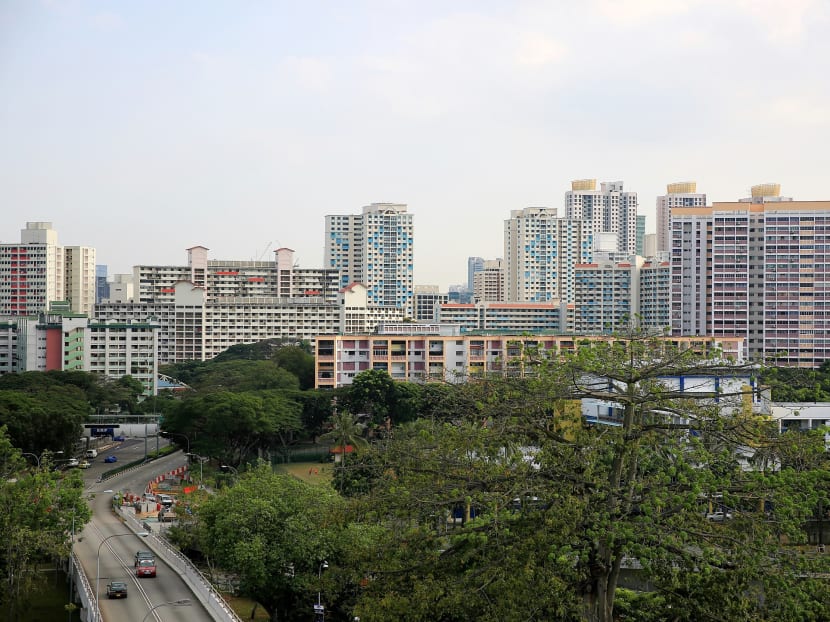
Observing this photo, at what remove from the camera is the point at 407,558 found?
14.8 meters

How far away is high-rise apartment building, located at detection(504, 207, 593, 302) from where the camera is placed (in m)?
151

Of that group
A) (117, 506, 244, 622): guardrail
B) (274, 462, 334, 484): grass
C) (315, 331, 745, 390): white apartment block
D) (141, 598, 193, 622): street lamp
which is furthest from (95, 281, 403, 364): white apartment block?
(141, 598, 193, 622): street lamp

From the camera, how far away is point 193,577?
28844 millimetres

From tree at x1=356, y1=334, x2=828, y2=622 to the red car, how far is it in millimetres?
16371

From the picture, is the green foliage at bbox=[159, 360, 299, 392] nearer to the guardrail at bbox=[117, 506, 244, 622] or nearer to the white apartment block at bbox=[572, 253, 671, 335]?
the guardrail at bbox=[117, 506, 244, 622]

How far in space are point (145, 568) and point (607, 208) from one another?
16296cm

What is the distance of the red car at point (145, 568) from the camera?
2973 cm

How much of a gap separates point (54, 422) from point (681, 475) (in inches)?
1710

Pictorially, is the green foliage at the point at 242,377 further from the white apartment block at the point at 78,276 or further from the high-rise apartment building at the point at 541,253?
the high-rise apartment building at the point at 541,253

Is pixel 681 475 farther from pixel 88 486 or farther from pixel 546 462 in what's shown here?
pixel 88 486

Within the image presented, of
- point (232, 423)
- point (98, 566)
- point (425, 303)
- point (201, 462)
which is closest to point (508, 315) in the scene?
point (425, 303)

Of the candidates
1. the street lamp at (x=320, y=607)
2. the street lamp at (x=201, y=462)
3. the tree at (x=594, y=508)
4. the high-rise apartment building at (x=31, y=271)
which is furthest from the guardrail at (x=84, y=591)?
the high-rise apartment building at (x=31, y=271)

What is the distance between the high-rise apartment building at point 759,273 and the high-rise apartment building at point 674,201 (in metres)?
52.6

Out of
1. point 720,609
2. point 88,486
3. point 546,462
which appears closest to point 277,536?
point 546,462
